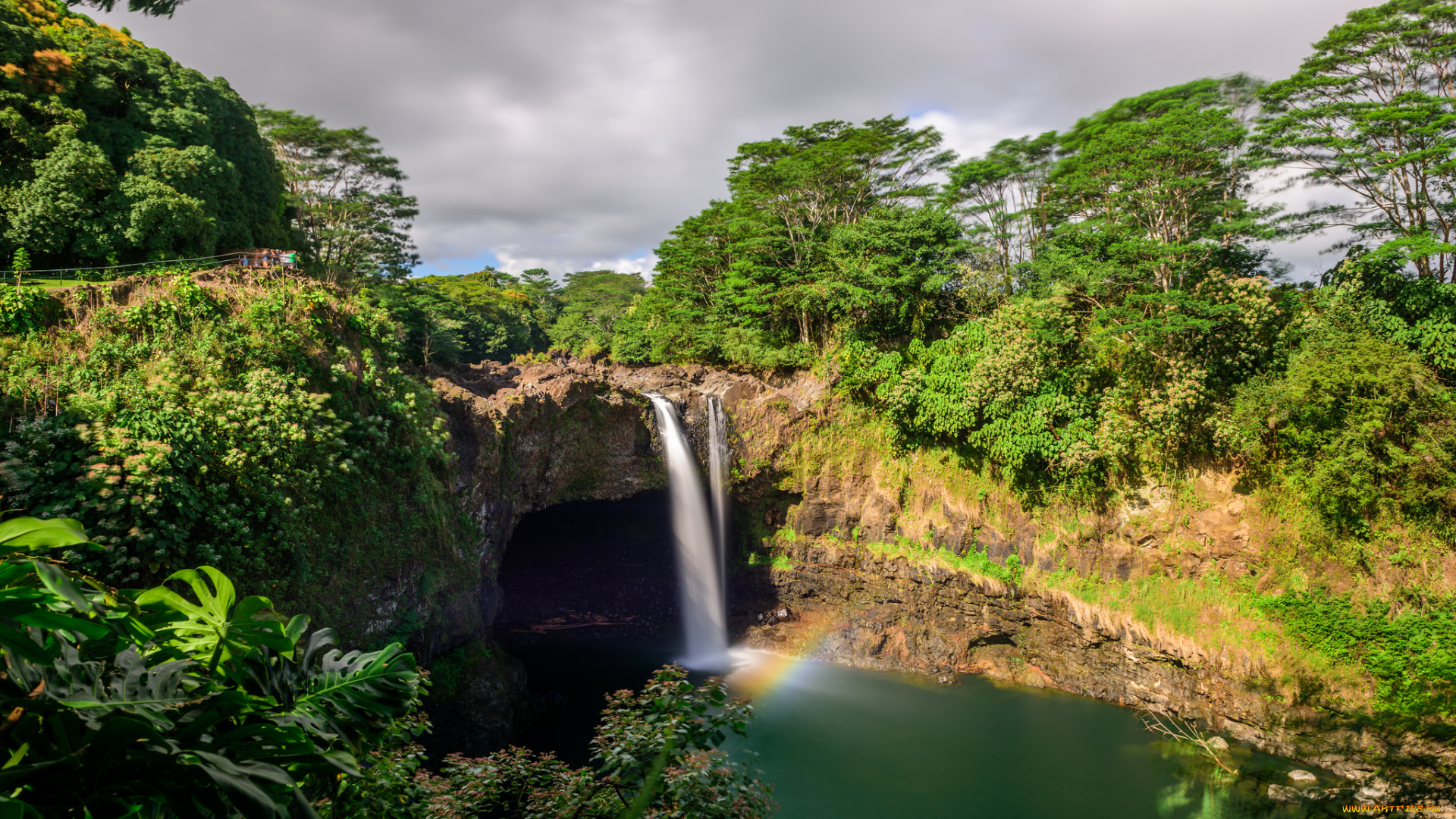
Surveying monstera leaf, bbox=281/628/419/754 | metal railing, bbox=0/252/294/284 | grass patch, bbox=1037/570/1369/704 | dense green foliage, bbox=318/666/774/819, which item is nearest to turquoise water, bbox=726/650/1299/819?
grass patch, bbox=1037/570/1369/704

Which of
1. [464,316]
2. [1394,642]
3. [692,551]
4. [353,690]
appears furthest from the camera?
[464,316]

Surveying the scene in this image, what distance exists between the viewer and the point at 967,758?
41.2ft

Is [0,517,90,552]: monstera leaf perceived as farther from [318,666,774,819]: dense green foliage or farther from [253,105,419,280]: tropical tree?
[253,105,419,280]: tropical tree

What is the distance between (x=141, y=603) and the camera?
1.95 m

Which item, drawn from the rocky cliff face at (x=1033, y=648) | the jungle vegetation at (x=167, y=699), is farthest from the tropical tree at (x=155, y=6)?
the rocky cliff face at (x=1033, y=648)

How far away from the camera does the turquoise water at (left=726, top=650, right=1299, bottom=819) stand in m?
11.1

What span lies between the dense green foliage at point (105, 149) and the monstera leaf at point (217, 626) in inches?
467

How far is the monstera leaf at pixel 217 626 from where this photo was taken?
6.26ft

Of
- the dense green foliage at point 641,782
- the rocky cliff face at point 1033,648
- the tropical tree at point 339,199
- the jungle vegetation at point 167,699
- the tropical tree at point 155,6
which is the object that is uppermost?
the tropical tree at point 339,199

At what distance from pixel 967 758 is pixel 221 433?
13.5 metres

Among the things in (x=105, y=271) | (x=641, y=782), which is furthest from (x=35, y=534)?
(x=105, y=271)

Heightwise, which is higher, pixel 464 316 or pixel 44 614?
pixel 464 316

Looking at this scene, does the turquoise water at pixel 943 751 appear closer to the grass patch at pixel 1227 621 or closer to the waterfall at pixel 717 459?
the grass patch at pixel 1227 621

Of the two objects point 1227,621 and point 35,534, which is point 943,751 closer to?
point 1227,621
